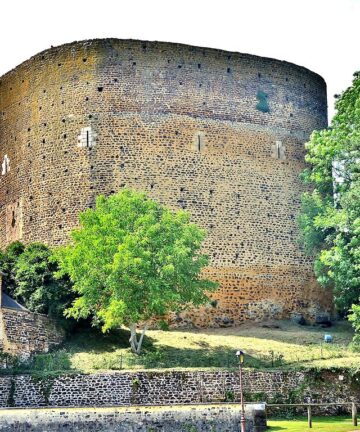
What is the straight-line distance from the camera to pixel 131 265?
97.9 ft

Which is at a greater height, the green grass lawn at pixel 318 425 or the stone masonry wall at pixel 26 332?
the stone masonry wall at pixel 26 332

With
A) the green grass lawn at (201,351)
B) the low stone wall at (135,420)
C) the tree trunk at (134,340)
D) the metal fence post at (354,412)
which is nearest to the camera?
the low stone wall at (135,420)

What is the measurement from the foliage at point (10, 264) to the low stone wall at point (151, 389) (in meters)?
5.44

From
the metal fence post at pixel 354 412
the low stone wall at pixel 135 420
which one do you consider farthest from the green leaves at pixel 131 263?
the metal fence post at pixel 354 412

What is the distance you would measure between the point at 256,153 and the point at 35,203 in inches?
321

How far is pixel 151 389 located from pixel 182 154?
11.3m

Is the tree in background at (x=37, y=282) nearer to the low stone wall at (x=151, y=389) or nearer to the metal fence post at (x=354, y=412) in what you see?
the low stone wall at (x=151, y=389)

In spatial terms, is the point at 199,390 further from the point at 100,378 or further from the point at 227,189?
the point at 227,189

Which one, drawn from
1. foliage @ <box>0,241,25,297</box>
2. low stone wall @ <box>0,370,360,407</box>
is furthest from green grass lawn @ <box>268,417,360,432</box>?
foliage @ <box>0,241,25,297</box>

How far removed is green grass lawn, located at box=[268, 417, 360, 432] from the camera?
24.4 metres

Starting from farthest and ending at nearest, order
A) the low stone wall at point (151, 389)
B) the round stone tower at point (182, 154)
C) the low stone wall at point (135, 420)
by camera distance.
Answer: the round stone tower at point (182, 154) → the low stone wall at point (151, 389) → the low stone wall at point (135, 420)

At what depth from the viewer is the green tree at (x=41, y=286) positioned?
31875mm

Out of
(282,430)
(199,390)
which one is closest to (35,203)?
(199,390)

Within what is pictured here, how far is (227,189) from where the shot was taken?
121 feet
